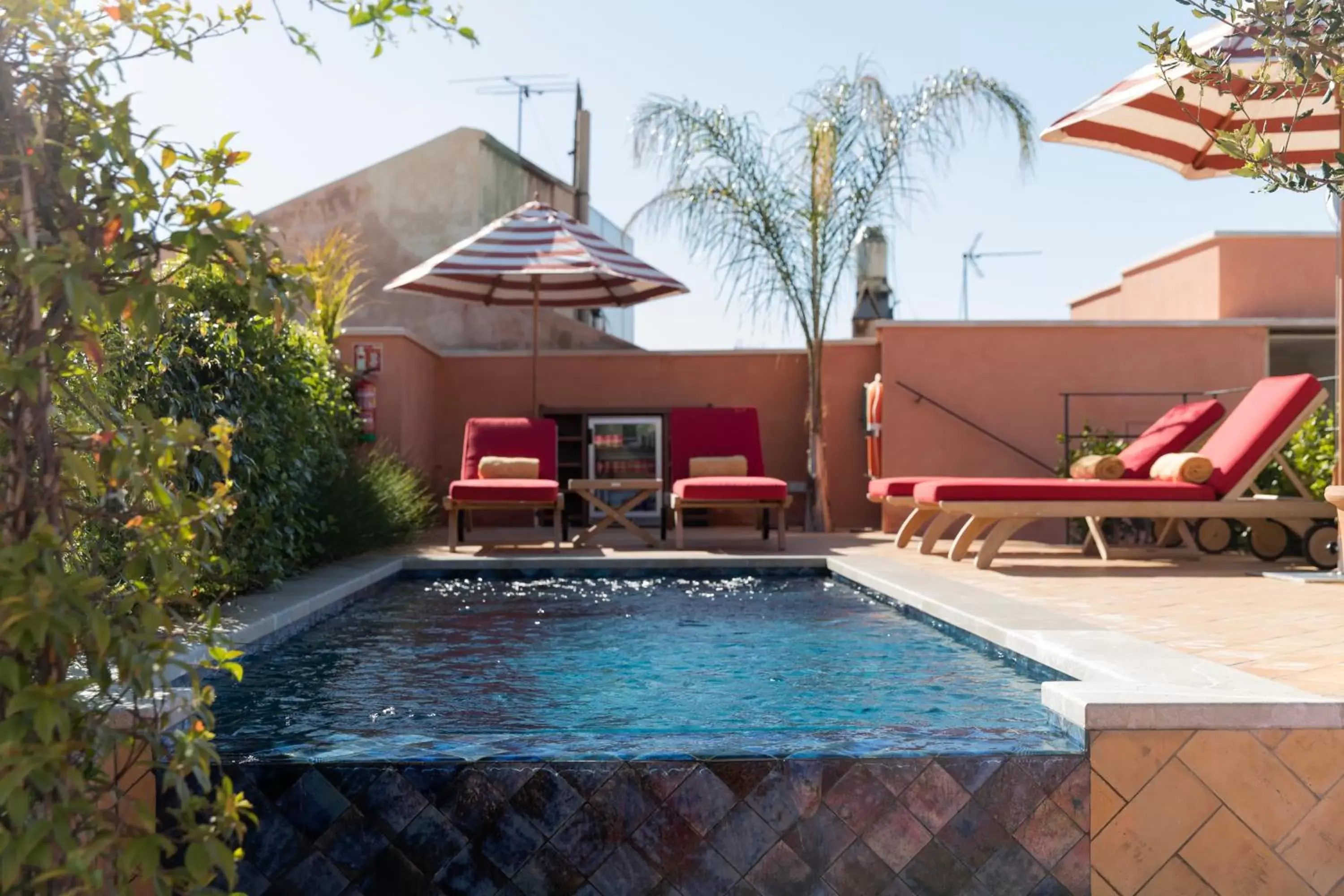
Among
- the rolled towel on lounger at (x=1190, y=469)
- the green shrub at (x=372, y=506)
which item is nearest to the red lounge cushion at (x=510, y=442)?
the green shrub at (x=372, y=506)

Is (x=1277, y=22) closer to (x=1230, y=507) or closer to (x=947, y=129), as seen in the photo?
(x=1230, y=507)

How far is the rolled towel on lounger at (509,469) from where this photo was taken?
955cm

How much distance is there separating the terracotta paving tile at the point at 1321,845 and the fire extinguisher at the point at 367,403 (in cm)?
818

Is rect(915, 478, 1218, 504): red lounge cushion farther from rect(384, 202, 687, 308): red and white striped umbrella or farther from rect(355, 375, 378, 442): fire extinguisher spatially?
rect(355, 375, 378, 442): fire extinguisher

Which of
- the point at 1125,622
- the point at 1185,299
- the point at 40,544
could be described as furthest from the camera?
the point at 1185,299

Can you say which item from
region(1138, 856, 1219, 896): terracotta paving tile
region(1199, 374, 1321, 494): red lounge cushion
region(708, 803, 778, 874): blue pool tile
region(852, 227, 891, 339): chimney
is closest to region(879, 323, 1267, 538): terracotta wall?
region(852, 227, 891, 339): chimney

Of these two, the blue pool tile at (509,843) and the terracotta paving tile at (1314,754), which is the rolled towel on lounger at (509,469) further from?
the terracotta paving tile at (1314,754)

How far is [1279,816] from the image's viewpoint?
2.81 meters

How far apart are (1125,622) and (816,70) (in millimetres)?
7567

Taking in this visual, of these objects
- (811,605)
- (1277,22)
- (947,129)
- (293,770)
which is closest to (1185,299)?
(947,129)

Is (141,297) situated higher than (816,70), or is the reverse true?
(816,70)

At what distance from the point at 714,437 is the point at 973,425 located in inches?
92.2

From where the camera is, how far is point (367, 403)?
10180 mm

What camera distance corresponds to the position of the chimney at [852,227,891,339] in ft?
44.8
